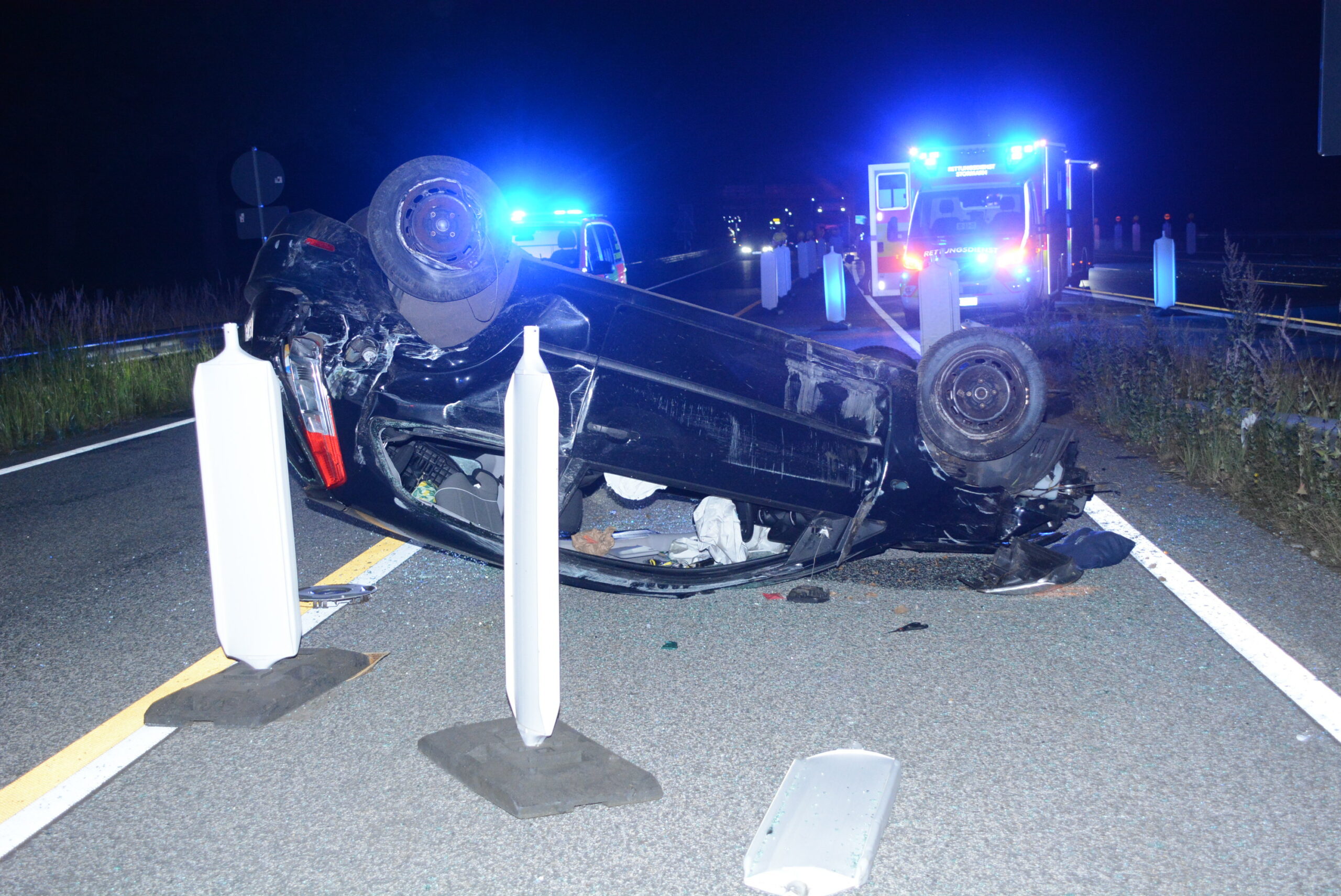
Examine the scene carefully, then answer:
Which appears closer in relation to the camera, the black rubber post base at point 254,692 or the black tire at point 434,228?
the black rubber post base at point 254,692

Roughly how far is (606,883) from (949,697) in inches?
64.3

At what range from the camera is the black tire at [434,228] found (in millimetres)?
4344

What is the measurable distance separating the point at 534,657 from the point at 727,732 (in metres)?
0.79

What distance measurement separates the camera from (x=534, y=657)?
3.38 m

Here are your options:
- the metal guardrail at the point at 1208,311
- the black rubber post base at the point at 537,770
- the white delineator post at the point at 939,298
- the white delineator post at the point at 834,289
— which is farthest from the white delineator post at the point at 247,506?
the white delineator post at the point at 834,289

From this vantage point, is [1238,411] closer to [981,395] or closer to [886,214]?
[981,395]

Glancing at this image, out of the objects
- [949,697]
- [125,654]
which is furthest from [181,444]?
[949,697]

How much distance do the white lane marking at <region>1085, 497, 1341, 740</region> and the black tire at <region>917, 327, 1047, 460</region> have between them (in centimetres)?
98

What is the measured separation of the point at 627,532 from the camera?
618 centimetres

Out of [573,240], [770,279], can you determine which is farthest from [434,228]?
[770,279]

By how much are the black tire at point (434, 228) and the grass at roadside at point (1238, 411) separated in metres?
4.25

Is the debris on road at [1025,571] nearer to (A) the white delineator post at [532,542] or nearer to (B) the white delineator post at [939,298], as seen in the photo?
(A) the white delineator post at [532,542]

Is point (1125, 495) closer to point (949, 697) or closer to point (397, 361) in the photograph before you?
point (949, 697)

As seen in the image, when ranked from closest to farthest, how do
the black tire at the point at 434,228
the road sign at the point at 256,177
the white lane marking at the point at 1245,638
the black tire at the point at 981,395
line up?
the white lane marking at the point at 1245,638
the black tire at the point at 434,228
the black tire at the point at 981,395
the road sign at the point at 256,177
